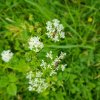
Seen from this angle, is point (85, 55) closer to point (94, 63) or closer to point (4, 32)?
point (94, 63)

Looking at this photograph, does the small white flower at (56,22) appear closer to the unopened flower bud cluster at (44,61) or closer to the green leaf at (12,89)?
the unopened flower bud cluster at (44,61)

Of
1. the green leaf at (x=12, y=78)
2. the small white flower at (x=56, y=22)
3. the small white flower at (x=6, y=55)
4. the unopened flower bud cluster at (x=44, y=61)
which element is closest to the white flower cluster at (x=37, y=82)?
the unopened flower bud cluster at (x=44, y=61)

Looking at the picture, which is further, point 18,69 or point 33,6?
point 33,6

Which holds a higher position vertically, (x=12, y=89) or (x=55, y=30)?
(x=55, y=30)

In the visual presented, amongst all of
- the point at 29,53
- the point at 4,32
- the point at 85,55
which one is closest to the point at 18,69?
the point at 29,53

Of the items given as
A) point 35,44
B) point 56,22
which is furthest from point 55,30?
point 35,44

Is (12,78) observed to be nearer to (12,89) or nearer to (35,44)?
(12,89)
